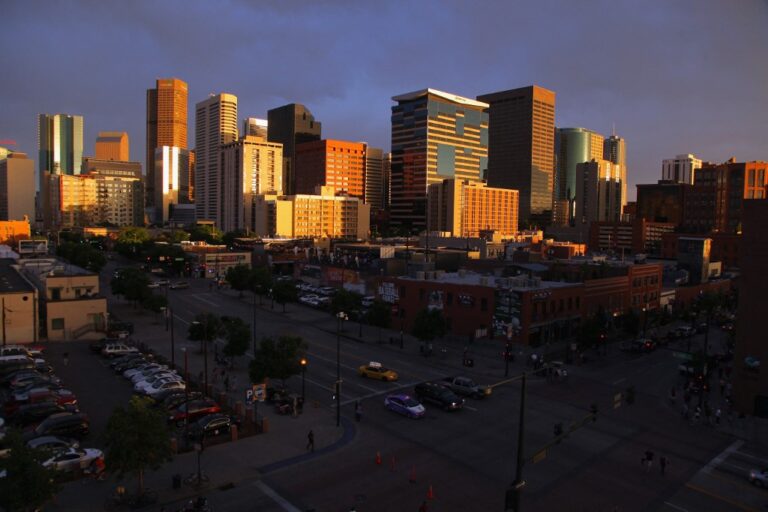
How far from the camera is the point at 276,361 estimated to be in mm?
36000

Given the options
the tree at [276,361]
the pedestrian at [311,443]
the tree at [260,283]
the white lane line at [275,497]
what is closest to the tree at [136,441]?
the white lane line at [275,497]

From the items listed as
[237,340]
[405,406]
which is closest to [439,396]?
[405,406]

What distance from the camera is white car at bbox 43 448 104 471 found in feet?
81.3

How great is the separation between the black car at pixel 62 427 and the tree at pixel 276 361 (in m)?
10.1

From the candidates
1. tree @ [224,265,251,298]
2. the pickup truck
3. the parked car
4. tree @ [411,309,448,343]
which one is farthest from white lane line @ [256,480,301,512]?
tree @ [224,265,251,298]

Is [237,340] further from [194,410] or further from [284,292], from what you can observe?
[284,292]

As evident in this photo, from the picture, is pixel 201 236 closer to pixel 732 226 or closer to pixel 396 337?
pixel 396 337

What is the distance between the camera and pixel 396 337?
59.1 metres

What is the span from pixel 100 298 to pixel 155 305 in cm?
576

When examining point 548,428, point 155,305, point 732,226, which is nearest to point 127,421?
point 548,428

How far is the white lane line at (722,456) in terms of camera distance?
91.6ft

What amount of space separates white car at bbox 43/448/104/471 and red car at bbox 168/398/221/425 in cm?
596

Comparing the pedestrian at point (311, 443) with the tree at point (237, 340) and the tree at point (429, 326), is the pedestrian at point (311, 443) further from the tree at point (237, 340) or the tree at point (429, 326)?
the tree at point (429, 326)

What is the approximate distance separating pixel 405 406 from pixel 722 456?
17.6 metres
